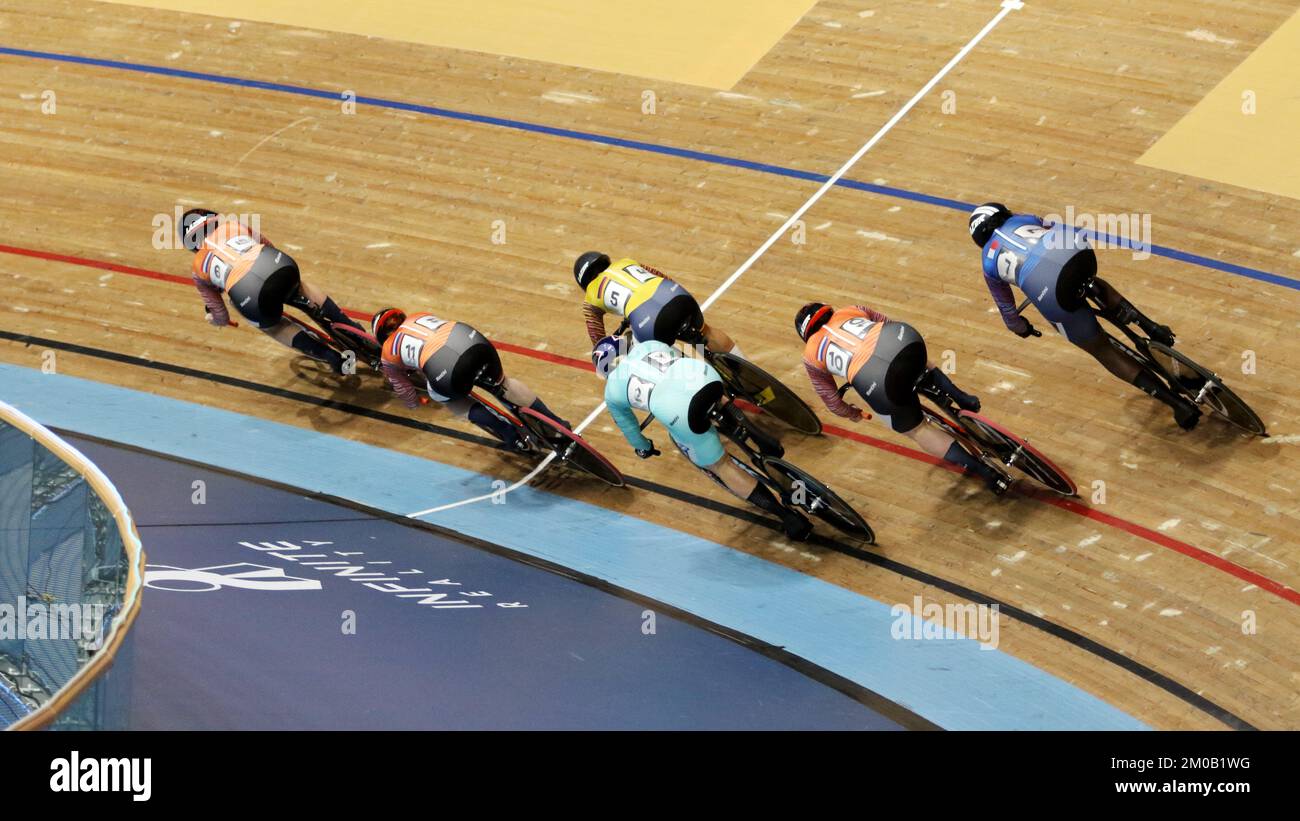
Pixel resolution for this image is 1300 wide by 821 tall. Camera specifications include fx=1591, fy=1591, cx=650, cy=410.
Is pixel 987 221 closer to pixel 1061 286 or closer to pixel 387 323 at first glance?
pixel 1061 286

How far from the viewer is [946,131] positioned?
1041cm

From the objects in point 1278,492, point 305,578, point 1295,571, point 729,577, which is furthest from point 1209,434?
point 305,578

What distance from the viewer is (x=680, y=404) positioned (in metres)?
7.27

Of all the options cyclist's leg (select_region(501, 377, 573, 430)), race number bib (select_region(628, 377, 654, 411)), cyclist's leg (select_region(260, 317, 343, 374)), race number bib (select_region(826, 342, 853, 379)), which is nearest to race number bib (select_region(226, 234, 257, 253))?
cyclist's leg (select_region(260, 317, 343, 374))

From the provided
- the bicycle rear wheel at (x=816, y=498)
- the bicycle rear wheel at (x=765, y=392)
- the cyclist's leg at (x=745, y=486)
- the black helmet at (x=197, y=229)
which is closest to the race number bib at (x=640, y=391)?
the cyclist's leg at (x=745, y=486)

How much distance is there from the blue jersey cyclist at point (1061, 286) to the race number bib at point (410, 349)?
2820 millimetres

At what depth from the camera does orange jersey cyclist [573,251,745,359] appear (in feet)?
26.1

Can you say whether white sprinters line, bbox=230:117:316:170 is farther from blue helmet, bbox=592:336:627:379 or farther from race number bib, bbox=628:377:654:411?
race number bib, bbox=628:377:654:411

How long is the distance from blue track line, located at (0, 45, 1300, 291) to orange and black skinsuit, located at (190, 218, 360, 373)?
267 cm

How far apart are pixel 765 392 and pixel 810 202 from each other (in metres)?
2.05

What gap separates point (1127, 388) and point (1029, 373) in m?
0.51

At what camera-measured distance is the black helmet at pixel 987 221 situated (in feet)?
25.3

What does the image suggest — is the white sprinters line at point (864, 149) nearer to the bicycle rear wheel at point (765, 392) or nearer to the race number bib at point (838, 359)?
the bicycle rear wheel at point (765, 392)

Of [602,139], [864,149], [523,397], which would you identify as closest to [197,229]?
[523,397]
